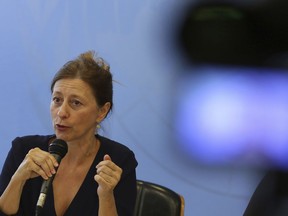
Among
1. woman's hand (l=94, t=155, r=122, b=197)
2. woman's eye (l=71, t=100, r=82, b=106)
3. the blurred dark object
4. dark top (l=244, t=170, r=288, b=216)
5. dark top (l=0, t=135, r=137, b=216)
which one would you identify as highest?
the blurred dark object

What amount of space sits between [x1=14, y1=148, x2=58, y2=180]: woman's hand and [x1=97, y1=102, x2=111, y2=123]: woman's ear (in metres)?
0.32

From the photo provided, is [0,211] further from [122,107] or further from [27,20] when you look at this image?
[27,20]

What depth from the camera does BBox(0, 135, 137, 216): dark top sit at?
4.42 feet

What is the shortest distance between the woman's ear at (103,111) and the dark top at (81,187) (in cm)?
10

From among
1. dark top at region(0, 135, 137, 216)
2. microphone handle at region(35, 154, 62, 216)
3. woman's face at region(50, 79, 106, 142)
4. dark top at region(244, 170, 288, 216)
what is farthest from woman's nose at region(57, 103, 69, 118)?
dark top at region(244, 170, 288, 216)

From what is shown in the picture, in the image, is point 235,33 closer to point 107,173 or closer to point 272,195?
point 272,195

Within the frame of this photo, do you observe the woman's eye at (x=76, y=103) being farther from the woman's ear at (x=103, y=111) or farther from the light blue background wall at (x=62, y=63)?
the light blue background wall at (x=62, y=63)

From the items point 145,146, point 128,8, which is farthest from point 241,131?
point 145,146

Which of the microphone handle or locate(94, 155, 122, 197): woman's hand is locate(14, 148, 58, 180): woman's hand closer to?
the microphone handle

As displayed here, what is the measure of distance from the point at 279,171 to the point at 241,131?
2cm

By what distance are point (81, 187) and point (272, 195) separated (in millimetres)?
1308

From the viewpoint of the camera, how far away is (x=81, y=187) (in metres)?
1.41

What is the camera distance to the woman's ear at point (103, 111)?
1.50 m

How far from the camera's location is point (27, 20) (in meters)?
2.12
